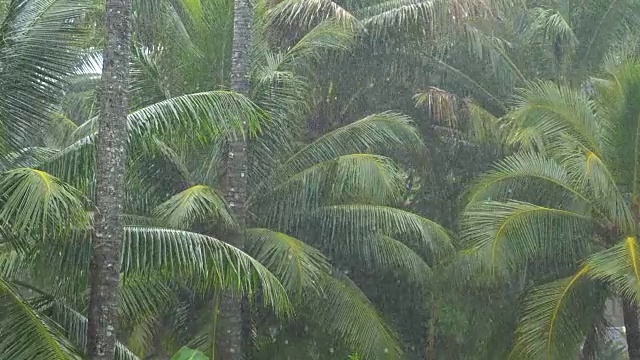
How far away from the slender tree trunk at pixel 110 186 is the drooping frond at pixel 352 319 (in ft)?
15.6

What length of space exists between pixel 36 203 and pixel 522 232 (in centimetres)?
704

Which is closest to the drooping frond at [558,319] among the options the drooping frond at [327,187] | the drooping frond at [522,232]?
the drooping frond at [522,232]

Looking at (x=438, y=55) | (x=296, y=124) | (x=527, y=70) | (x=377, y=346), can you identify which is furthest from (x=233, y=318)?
(x=527, y=70)

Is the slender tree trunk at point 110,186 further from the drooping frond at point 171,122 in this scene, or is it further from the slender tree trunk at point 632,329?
the slender tree trunk at point 632,329

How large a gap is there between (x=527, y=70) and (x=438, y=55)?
1.81 metres

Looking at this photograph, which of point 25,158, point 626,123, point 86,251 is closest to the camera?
point 86,251

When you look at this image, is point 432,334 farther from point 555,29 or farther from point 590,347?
point 555,29

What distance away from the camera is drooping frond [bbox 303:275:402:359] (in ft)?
41.8

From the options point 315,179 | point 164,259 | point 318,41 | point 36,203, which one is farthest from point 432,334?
point 36,203

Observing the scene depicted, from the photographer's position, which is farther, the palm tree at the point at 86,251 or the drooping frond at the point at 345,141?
the drooping frond at the point at 345,141

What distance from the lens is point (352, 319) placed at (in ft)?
42.1

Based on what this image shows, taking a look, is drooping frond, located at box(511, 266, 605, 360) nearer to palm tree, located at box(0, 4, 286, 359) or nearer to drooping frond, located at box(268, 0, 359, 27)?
palm tree, located at box(0, 4, 286, 359)

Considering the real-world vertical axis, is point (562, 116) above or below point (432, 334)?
above

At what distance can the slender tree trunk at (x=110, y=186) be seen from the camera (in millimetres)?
8133
